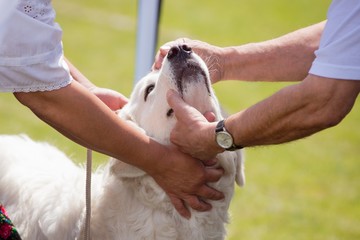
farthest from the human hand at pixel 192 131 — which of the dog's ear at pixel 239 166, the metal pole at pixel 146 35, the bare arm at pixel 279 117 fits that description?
the metal pole at pixel 146 35

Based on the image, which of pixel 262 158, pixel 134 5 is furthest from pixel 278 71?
pixel 134 5

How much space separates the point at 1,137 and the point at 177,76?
134 cm

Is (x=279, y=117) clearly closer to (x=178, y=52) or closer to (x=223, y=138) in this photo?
(x=223, y=138)

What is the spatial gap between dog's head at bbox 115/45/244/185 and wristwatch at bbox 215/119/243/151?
11.2 inches

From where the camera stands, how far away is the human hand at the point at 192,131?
3.38 m

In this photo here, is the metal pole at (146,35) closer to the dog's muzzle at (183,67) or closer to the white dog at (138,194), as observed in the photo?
the white dog at (138,194)

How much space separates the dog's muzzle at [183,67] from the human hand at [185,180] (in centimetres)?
35

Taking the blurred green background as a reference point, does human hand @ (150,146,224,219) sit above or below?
above

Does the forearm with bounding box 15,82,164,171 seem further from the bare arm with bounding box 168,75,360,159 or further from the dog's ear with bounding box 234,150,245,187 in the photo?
the dog's ear with bounding box 234,150,245,187

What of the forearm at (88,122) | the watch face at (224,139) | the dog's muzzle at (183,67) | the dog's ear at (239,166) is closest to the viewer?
the forearm at (88,122)

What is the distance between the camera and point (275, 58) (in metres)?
4.09

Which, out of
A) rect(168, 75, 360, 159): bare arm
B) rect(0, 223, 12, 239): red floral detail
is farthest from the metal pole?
rect(0, 223, 12, 239): red floral detail

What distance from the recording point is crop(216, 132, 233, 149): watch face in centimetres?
327

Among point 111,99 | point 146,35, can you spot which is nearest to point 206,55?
point 111,99
